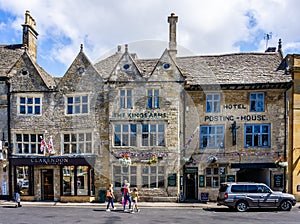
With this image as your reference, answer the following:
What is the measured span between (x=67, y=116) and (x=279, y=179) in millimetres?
15920

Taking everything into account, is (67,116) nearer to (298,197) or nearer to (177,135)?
(177,135)

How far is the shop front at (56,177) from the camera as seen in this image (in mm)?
20703

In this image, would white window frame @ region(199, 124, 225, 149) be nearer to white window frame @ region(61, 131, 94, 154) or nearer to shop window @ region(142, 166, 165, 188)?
shop window @ region(142, 166, 165, 188)

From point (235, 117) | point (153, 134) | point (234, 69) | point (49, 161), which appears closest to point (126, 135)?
point (153, 134)

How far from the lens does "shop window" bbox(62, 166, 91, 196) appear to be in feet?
68.6

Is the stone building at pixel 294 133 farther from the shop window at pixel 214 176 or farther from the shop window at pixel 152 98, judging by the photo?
the shop window at pixel 152 98

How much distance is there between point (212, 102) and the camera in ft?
69.9

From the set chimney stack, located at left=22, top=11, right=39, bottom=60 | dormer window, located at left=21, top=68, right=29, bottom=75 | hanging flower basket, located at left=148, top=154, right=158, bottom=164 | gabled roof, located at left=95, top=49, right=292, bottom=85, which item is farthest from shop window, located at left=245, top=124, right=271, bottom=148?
chimney stack, located at left=22, top=11, right=39, bottom=60

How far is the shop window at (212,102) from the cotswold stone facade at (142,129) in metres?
0.07

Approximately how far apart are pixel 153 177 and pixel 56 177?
23.3ft

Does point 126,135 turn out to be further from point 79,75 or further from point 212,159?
point 212,159

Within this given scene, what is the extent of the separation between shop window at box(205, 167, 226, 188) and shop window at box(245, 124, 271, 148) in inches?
107

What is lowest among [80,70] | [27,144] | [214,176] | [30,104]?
[214,176]

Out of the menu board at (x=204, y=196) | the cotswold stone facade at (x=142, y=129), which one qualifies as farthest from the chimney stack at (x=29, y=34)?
the menu board at (x=204, y=196)
